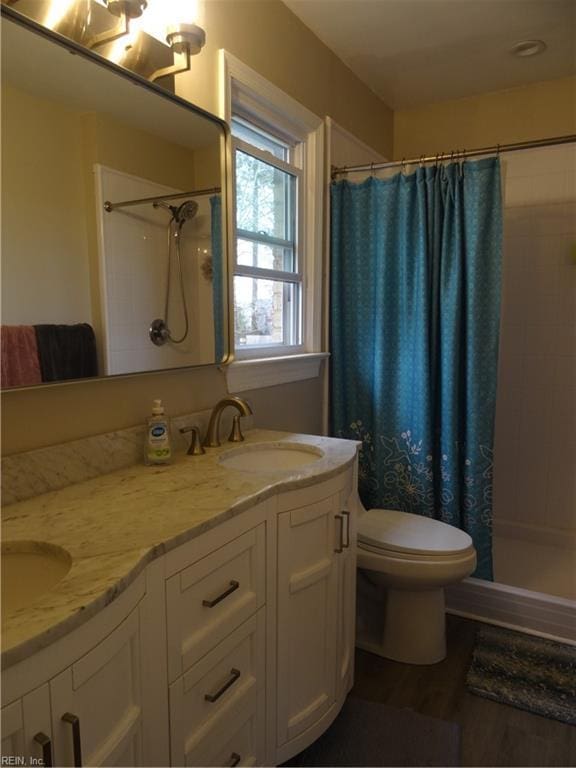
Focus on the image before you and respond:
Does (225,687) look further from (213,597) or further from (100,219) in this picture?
(100,219)

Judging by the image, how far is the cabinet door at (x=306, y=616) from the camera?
1.35 meters

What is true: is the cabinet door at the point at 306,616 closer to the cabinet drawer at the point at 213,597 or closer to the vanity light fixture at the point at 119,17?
the cabinet drawer at the point at 213,597

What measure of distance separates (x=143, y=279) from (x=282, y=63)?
1.19m

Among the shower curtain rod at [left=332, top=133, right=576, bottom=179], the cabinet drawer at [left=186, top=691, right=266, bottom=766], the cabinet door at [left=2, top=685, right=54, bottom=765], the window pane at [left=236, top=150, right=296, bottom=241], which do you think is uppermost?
the shower curtain rod at [left=332, top=133, right=576, bottom=179]

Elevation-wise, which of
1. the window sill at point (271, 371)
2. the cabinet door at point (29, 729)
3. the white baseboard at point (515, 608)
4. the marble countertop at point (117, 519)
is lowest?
the white baseboard at point (515, 608)

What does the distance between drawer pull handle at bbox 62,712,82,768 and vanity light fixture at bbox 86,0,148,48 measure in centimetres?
145

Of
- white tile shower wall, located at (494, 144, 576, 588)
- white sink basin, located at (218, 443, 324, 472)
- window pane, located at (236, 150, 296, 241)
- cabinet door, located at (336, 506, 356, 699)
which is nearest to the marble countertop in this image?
white sink basin, located at (218, 443, 324, 472)

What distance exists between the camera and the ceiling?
2.09 metres

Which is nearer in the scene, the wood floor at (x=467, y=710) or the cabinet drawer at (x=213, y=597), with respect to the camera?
the cabinet drawer at (x=213, y=597)

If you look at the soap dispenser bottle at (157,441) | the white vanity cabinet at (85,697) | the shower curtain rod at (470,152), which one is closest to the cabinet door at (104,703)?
the white vanity cabinet at (85,697)

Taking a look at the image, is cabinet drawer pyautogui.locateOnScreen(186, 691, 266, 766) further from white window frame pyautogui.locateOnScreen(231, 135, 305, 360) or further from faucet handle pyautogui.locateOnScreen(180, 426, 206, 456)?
white window frame pyautogui.locateOnScreen(231, 135, 305, 360)

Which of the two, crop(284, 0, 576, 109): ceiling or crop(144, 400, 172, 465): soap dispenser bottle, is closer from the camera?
crop(144, 400, 172, 465): soap dispenser bottle

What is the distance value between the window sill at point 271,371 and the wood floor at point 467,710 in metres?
1.12

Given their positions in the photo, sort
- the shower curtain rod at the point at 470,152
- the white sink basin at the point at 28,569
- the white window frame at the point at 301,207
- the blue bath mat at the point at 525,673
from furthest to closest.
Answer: the shower curtain rod at the point at 470,152, the white window frame at the point at 301,207, the blue bath mat at the point at 525,673, the white sink basin at the point at 28,569
